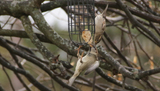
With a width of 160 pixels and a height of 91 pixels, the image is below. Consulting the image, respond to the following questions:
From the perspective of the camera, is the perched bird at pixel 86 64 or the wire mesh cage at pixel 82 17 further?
the wire mesh cage at pixel 82 17

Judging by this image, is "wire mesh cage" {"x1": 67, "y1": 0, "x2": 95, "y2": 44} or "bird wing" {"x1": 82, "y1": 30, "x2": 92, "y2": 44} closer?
"bird wing" {"x1": 82, "y1": 30, "x2": 92, "y2": 44}

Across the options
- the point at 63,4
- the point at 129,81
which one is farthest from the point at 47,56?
the point at 129,81

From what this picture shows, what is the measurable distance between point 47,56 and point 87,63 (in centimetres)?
50

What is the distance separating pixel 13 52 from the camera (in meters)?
2.53

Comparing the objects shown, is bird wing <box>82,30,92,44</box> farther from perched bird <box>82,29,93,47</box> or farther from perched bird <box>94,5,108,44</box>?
perched bird <box>94,5,108,44</box>

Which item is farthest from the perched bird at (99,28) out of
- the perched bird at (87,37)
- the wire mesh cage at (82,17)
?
the perched bird at (87,37)

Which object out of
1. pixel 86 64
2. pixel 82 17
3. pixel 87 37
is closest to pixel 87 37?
pixel 87 37

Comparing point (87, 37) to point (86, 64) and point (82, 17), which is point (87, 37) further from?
point (82, 17)

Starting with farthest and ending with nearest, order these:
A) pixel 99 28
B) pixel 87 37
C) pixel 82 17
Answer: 1. pixel 82 17
2. pixel 99 28
3. pixel 87 37

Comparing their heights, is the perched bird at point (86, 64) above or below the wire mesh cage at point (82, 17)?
below

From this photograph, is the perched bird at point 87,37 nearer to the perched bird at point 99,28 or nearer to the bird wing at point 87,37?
the bird wing at point 87,37

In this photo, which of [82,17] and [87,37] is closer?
[87,37]

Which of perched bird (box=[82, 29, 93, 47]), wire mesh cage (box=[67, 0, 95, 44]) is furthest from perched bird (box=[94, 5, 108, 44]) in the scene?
perched bird (box=[82, 29, 93, 47])

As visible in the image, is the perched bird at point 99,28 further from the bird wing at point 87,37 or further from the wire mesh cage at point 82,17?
the bird wing at point 87,37
